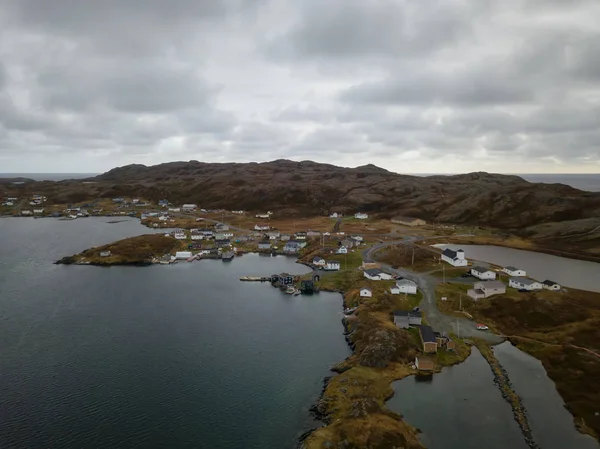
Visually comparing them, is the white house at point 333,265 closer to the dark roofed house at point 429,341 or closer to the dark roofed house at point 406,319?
the dark roofed house at point 406,319

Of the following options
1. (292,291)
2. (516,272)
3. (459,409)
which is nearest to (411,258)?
(516,272)

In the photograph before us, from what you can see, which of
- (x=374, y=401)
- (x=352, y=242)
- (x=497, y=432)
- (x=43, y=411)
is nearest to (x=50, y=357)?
(x=43, y=411)

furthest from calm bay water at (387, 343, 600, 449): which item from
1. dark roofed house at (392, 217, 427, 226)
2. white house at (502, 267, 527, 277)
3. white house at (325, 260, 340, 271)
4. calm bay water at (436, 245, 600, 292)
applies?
dark roofed house at (392, 217, 427, 226)

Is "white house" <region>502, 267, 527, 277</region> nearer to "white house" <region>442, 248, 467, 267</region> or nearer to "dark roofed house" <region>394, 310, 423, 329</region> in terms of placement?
"white house" <region>442, 248, 467, 267</region>

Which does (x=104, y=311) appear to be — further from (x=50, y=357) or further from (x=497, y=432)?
(x=497, y=432)

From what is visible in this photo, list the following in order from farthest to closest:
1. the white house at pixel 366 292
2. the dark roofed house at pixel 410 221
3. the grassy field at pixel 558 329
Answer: the dark roofed house at pixel 410 221 < the white house at pixel 366 292 < the grassy field at pixel 558 329

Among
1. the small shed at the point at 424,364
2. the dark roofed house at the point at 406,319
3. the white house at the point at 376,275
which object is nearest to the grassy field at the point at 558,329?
the dark roofed house at the point at 406,319
